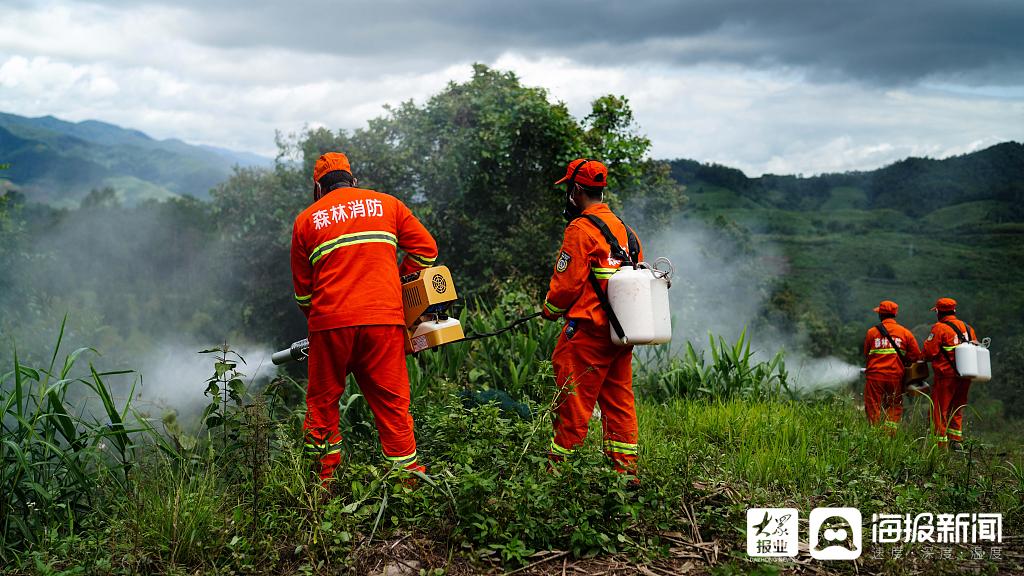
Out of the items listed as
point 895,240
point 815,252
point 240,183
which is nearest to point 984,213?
point 895,240

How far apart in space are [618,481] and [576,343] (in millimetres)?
1056

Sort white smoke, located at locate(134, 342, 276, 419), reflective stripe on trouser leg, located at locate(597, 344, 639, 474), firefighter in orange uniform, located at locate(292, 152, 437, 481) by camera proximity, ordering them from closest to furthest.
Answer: firefighter in orange uniform, located at locate(292, 152, 437, 481) < reflective stripe on trouser leg, located at locate(597, 344, 639, 474) < white smoke, located at locate(134, 342, 276, 419)

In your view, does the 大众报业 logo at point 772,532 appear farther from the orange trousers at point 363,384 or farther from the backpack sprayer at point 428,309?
the backpack sprayer at point 428,309

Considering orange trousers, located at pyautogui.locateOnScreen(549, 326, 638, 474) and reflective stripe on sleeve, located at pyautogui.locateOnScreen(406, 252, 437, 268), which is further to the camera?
reflective stripe on sleeve, located at pyautogui.locateOnScreen(406, 252, 437, 268)

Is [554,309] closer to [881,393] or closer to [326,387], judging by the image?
[326,387]

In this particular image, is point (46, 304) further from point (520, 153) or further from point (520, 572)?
point (520, 572)

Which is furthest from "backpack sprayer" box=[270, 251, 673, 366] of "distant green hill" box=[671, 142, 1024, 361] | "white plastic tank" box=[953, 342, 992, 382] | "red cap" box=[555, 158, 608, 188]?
"distant green hill" box=[671, 142, 1024, 361]

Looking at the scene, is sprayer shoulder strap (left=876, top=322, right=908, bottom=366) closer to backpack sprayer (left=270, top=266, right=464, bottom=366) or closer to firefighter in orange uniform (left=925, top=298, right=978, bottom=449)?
firefighter in orange uniform (left=925, top=298, right=978, bottom=449)

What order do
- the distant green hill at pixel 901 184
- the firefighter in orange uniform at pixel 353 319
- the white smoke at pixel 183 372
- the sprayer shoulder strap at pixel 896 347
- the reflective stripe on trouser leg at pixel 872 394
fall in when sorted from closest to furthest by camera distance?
the firefighter in orange uniform at pixel 353 319
the sprayer shoulder strap at pixel 896 347
the reflective stripe on trouser leg at pixel 872 394
the white smoke at pixel 183 372
the distant green hill at pixel 901 184

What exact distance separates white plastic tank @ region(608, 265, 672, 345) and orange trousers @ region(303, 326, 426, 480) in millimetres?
1313

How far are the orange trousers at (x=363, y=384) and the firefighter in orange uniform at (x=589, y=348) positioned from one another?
906 millimetres

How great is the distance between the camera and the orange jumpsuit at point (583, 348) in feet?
14.8

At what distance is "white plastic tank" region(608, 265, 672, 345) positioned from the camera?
173 inches

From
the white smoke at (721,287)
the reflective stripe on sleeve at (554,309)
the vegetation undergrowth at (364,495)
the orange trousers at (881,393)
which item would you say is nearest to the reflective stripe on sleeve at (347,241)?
the vegetation undergrowth at (364,495)
